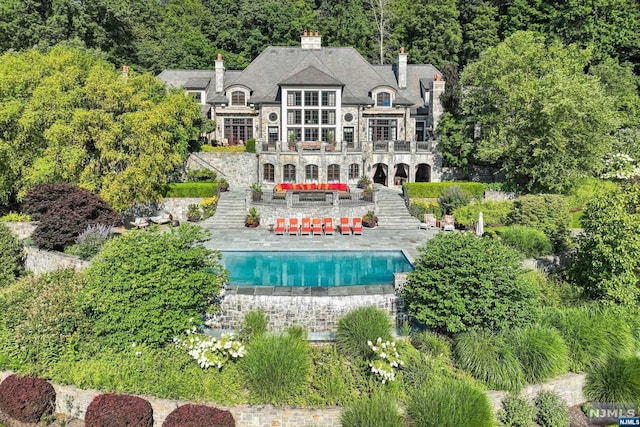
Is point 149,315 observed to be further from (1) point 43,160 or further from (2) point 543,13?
(2) point 543,13

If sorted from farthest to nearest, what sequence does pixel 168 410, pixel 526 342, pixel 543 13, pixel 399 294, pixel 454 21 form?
pixel 454 21
pixel 543 13
pixel 399 294
pixel 526 342
pixel 168 410

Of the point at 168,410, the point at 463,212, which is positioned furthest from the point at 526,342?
the point at 463,212

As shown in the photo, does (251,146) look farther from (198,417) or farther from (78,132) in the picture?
(198,417)

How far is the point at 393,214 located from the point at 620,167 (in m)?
12.7

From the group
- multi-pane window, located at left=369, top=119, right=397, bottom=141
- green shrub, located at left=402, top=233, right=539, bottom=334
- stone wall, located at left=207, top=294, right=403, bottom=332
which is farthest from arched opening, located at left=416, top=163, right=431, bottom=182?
green shrub, located at left=402, top=233, right=539, bottom=334

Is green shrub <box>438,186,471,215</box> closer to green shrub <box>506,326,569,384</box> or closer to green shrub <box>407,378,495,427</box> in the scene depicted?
green shrub <box>506,326,569,384</box>

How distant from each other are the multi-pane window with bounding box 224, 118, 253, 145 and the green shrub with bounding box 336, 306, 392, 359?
28443 mm

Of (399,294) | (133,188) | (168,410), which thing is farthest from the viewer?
(133,188)

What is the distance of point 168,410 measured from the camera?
38.1 ft

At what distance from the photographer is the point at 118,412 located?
11.0 metres

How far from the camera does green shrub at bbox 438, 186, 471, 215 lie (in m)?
29.2

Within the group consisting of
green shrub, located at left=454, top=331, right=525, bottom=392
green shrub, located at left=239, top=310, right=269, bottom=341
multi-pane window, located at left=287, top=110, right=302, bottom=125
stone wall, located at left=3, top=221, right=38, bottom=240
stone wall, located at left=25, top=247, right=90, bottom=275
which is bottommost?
green shrub, located at left=454, top=331, right=525, bottom=392

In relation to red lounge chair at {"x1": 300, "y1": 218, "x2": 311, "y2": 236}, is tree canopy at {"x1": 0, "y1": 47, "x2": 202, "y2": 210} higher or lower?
higher

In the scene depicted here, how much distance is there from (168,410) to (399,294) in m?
Result: 7.87
